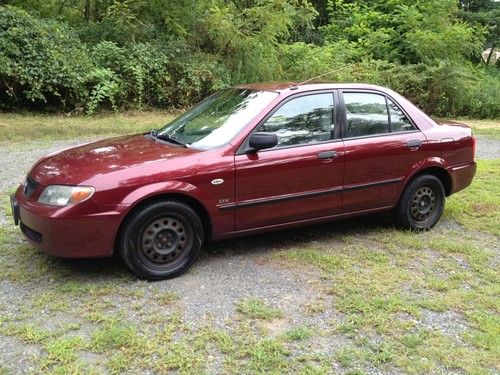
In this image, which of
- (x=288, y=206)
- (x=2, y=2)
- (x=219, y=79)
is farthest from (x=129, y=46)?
(x=288, y=206)

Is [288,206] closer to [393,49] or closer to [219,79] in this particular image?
[219,79]

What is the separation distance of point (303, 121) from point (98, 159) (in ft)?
6.12

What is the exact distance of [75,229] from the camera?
4137 mm

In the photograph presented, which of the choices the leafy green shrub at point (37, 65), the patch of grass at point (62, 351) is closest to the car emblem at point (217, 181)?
the patch of grass at point (62, 351)

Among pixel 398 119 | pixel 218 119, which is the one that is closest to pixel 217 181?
pixel 218 119

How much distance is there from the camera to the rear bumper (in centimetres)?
593

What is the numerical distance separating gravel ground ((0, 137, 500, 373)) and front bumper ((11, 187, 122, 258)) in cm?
33

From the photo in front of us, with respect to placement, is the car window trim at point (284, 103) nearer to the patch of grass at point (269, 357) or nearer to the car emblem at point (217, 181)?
the car emblem at point (217, 181)

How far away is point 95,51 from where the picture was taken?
541 inches

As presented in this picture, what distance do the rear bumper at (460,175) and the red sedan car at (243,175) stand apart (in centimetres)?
1

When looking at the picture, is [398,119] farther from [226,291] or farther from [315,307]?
[226,291]

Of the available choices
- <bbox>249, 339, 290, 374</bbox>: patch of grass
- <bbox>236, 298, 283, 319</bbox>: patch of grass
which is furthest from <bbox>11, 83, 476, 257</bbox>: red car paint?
<bbox>249, 339, 290, 374</bbox>: patch of grass

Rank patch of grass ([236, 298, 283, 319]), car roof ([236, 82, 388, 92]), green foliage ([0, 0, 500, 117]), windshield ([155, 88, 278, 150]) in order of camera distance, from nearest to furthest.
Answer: patch of grass ([236, 298, 283, 319]) < windshield ([155, 88, 278, 150]) < car roof ([236, 82, 388, 92]) < green foliage ([0, 0, 500, 117])

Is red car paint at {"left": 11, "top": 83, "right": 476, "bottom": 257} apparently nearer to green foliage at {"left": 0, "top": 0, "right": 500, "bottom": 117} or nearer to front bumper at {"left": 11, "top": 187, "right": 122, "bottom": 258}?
front bumper at {"left": 11, "top": 187, "right": 122, "bottom": 258}
